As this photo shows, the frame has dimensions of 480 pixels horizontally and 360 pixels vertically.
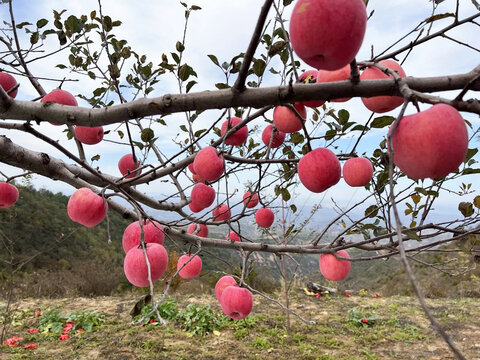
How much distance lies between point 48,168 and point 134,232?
59 cm

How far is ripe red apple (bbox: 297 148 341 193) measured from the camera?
3.76 feet

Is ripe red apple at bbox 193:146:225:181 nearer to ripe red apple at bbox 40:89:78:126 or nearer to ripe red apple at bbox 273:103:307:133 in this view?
ripe red apple at bbox 273:103:307:133

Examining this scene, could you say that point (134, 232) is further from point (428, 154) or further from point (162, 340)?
point (162, 340)

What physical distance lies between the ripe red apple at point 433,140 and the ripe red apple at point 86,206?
46.1 inches

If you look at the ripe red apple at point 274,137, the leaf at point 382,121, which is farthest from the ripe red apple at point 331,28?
the ripe red apple at point 274,137

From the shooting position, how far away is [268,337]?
4.54 m

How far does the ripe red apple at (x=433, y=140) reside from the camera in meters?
0.65

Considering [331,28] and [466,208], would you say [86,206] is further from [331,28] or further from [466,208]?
[466,208]

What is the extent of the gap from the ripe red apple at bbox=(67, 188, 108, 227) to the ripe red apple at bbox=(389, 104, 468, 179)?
1172mm

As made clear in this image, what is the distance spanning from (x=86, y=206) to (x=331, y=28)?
1.15m

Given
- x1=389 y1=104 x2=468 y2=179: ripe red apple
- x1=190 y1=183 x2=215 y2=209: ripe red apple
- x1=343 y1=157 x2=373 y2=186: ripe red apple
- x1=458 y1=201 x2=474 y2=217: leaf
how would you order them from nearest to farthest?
x1=389 y1=104 x2=468 y2=179: ripe red apple, x1=343 y1=157 x2=373 y2=186: ripe red apple, x1=458 y1=201 x2=474 y2=217: leaf, x1=190 y1=183 x2=215 y2=209: ripe red apple

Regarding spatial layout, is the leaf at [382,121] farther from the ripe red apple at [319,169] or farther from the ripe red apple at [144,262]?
the ripe red apple at [144,262]

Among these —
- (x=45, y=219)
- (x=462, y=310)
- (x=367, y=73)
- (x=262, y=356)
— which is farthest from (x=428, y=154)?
(x=45, y=219)

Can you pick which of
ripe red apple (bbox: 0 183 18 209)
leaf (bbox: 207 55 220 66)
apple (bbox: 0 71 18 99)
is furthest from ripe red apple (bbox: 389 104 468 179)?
ripe red apple (bbox: 0 183 18 209)
